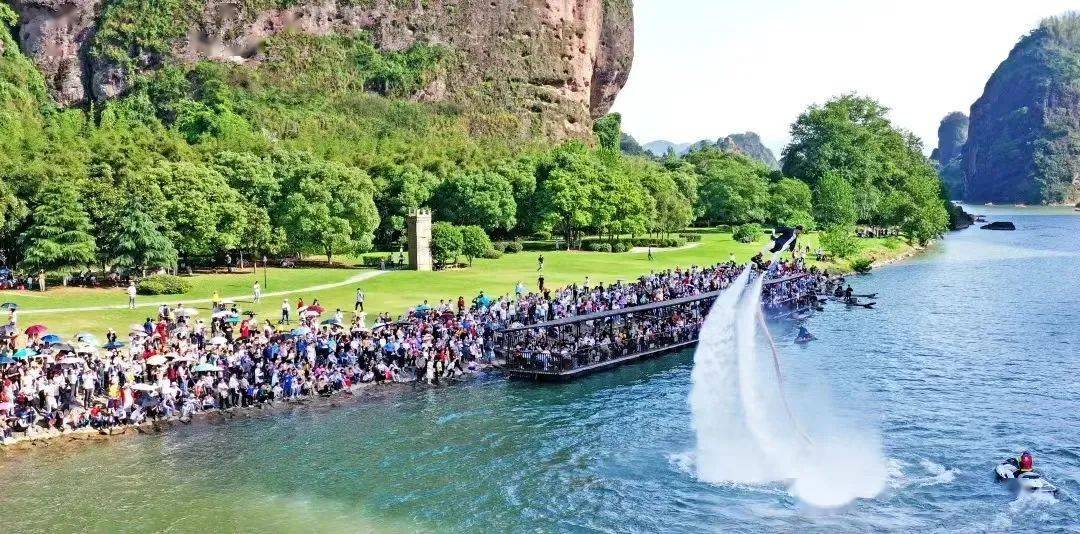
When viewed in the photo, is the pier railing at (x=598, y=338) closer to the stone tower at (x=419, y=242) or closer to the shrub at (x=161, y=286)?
the shrub at (x=161, y=286)

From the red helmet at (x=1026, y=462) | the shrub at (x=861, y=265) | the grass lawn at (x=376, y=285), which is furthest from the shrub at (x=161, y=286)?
the shrub at (x=861, y=265)

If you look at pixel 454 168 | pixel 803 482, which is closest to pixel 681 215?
pixel 454 168

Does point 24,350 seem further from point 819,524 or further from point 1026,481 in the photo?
point 1026,481

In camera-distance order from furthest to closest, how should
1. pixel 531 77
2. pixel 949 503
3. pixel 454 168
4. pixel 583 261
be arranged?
1. pixel 531 77
2. pixel 454 168
3. pixel 583 261
4. pixel 949 503

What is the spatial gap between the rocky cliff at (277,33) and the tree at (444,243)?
287 feet

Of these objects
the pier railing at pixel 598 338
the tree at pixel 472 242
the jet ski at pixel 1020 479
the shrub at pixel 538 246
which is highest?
the tree at pixel 472 242

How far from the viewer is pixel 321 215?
293ft

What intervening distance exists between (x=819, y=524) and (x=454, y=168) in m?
99.5

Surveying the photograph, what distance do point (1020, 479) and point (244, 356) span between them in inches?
1312

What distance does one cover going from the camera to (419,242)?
87.2 m

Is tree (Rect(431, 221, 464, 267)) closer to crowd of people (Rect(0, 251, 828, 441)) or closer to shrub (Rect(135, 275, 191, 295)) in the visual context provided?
shrub (Rect(135, 275, 191, 295))

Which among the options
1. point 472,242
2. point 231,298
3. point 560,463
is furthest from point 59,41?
point 560,463

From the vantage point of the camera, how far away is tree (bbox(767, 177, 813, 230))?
5994 inches

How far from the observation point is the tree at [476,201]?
378ft
